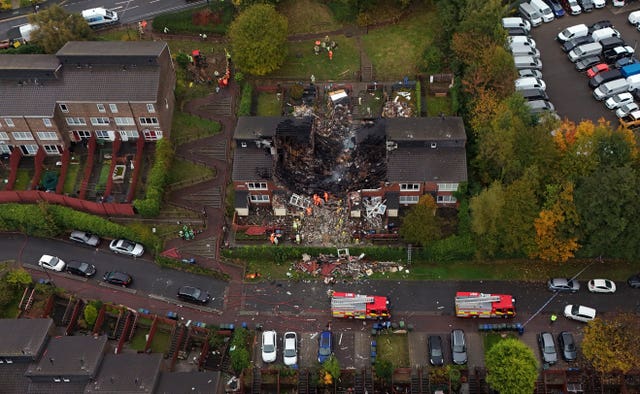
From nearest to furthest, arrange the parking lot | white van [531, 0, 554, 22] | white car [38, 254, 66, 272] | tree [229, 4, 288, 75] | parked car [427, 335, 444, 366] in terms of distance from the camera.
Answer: parked car [427, 335, 444, 366] < white car [38, 254, 66, 272] < the parking lot < tree [229, 4, 288, 75] < white van [531, 0, 554, 22]

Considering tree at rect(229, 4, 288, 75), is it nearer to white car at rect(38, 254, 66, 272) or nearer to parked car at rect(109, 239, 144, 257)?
parked car at rect(109, 239, 144, 257)

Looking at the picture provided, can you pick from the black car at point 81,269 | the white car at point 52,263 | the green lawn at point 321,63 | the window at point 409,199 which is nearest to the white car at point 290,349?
the window at point 409,199

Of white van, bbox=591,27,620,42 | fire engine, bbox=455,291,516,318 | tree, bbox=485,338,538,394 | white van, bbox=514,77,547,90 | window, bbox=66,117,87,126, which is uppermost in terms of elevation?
white van, bbox=591,27,620,42

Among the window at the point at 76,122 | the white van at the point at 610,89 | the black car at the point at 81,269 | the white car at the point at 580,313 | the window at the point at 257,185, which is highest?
the white van at the point at 610,89

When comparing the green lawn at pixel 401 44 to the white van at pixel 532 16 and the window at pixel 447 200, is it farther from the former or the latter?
the window at pixel 447 200

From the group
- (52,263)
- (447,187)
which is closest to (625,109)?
(447,187)

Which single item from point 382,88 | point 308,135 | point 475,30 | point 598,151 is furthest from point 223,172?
point 598,151

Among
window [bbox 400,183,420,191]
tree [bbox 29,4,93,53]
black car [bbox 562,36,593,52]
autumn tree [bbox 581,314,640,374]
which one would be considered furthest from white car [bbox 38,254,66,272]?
black car [bbox 562,36,593,52]
